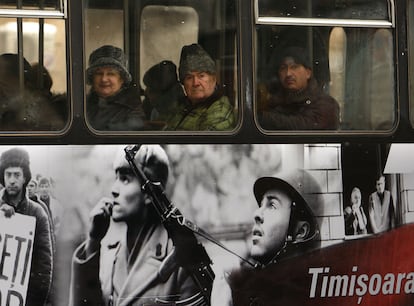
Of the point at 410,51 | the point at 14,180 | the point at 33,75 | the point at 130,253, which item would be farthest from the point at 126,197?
the point at 410,51

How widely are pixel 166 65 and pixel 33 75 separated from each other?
917 mm

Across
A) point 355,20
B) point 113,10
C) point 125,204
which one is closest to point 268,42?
point 355,20

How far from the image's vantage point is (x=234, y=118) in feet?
20.8

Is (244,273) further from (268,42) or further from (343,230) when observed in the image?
(268,42)

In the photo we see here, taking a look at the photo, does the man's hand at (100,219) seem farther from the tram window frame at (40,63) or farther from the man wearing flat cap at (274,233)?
the man wearing flat cap at (274,233)

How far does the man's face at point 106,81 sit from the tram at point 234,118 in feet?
0.17

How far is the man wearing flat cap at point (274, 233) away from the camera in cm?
629

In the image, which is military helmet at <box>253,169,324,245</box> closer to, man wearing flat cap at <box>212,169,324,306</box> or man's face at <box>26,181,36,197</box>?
man wearing flat cap at <box>212,169,324,306</box>

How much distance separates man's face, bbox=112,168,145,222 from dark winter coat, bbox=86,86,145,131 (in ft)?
1.06

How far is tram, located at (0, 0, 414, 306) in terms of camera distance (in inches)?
238

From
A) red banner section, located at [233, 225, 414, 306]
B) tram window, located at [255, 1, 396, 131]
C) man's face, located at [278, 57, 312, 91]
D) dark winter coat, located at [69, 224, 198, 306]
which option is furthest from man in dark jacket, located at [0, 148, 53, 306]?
man's face, located at [278, 57, 312, 91]

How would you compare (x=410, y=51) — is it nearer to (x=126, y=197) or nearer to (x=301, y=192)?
(x=301, y=192)

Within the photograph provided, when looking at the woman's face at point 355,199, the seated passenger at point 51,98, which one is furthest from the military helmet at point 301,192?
the seated passenger at point 51,98

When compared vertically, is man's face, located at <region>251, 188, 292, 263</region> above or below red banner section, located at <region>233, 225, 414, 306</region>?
above
